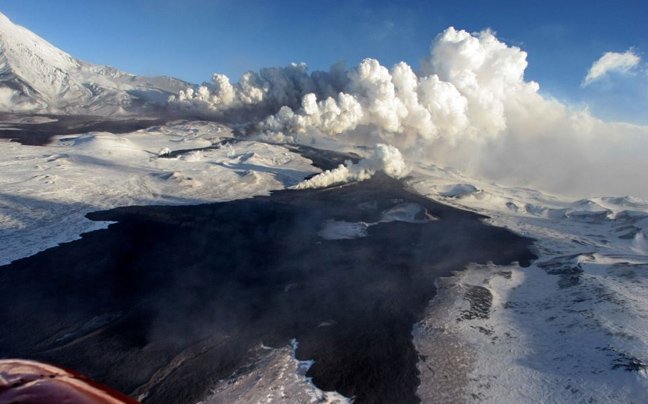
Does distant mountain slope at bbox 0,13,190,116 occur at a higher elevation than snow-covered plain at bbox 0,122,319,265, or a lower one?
higher

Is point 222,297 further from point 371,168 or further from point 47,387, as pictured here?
point 371,168

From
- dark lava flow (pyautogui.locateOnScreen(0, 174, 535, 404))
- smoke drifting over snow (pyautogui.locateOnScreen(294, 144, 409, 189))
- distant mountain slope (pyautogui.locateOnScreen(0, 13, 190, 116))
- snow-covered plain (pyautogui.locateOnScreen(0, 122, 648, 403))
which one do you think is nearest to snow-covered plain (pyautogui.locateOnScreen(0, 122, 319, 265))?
snow-covered plain (pyautogui.locateOnScreen(0, 122, 648, 403))

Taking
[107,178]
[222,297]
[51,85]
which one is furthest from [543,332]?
[51,85]

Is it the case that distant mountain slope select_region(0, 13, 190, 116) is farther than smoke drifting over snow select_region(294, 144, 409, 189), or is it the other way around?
distant mountain slope select_region(0, 13, 190, 116)

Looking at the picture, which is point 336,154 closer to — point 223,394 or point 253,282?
point 253,282

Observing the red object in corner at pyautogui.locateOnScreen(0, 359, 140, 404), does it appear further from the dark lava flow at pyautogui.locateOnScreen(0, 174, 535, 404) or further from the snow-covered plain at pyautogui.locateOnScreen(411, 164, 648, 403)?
the snow-covered plain at pyautogui.locateOnScreen(411, 164, 648, 403)
